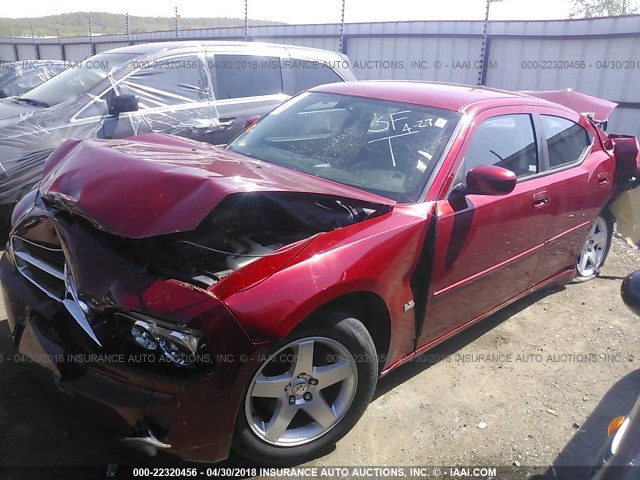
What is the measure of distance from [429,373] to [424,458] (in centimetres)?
76

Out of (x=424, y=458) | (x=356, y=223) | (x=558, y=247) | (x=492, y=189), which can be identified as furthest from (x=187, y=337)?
(x=558, y=247)

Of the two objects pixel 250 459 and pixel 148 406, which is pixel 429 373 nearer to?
pixel 250 459

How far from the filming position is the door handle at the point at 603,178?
4203mm

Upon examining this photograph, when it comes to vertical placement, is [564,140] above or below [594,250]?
above

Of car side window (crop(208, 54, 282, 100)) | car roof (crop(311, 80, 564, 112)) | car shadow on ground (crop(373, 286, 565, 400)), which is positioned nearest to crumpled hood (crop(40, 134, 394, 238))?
car roof (crop(311, 80, 564, 112))

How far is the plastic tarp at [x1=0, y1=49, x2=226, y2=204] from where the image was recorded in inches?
189

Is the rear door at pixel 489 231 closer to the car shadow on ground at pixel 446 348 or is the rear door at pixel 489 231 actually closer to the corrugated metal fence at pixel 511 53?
the car shadow on ground at pixel 446 348

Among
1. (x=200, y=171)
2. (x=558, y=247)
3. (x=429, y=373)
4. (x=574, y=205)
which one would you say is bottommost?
(x=429, y=373)

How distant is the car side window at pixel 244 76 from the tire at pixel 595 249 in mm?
3949

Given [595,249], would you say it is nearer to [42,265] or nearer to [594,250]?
[594,250]

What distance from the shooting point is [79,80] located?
579 centimetres

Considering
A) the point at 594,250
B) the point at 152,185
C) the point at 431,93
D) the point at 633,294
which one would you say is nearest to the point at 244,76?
the point at 431,93

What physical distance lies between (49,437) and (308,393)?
1.28m

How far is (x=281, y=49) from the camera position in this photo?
670cm
